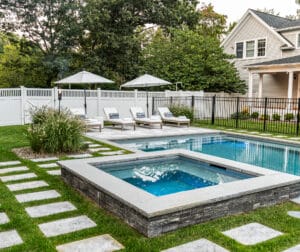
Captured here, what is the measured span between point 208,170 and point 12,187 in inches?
141

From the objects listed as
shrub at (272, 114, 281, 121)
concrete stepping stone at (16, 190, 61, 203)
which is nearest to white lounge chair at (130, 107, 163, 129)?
shrub at (272, 114, 281, 121)

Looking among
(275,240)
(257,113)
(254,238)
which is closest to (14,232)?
(254,238)

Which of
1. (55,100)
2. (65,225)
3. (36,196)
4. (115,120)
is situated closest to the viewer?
(65,225)

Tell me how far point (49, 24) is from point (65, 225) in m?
17.5

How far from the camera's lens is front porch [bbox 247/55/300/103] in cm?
1716

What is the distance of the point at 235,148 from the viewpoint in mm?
9672

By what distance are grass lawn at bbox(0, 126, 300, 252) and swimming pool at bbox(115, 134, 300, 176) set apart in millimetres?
3458

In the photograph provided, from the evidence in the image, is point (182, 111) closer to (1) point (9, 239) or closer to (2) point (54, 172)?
(2) point (54, 172)

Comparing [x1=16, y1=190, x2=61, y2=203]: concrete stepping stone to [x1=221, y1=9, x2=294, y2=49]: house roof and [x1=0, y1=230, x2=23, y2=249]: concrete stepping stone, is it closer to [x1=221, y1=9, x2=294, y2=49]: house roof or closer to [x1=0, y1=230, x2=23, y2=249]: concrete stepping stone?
[x1=0, y1=230, x2=23, y2=249]: concrete stepping stone

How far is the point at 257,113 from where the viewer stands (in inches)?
685

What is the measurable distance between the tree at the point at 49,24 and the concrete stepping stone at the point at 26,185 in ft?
47.8

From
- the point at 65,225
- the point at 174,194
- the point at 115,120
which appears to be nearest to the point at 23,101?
the point at 115,120

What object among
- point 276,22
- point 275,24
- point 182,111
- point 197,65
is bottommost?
point 182,111

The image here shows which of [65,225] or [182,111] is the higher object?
[182,111]
